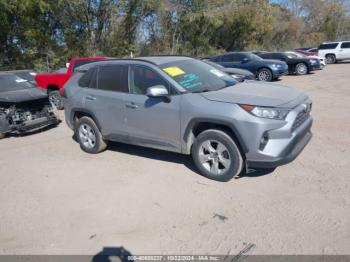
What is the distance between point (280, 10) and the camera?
43.5 m

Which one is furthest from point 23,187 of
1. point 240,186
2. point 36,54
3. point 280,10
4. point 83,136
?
point 280,10

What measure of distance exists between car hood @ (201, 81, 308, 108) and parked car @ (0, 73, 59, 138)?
16.9 ft

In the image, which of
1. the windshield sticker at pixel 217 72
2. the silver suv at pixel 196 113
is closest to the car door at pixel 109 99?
the silver suv at pixel 196 113

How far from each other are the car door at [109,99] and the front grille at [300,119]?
8.96ft

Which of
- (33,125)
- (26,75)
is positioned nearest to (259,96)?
(33,125)

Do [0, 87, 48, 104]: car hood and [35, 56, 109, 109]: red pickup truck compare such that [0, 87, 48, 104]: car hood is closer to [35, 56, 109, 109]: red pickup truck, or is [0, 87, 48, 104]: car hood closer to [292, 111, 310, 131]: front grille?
[35, 56, 109, 109]: red pickup truck

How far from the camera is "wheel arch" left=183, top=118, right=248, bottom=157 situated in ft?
14.1

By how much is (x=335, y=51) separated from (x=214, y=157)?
954 inches

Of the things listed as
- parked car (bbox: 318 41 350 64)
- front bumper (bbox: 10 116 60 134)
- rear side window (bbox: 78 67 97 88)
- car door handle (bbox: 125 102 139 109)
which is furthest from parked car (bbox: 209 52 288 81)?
parked car (bbox: 318 41 350 64)

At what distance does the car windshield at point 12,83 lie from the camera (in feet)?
27.9

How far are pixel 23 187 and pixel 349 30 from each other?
5767 centimetres

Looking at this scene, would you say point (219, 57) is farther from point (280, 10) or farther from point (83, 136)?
point (280, 10)

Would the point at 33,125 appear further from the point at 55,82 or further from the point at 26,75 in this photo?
the point at 55,82

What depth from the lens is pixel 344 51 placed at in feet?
80.5
